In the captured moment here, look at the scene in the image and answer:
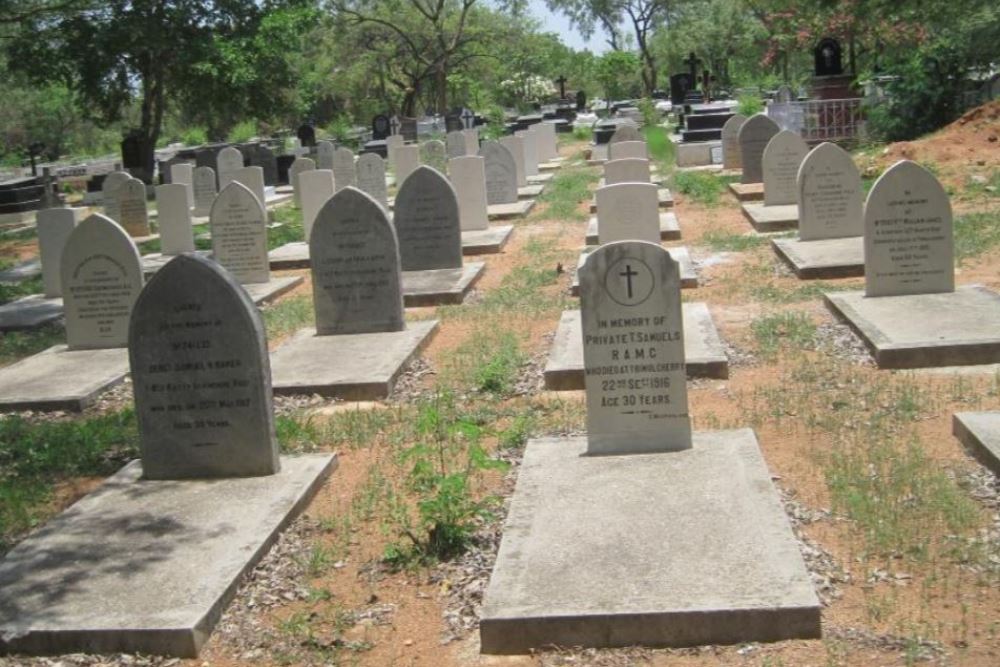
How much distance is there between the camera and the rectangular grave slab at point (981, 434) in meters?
6.35

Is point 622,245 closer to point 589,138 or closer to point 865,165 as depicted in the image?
point 865,165

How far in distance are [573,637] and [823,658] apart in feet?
2.90

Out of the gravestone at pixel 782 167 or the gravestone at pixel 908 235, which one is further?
the gravestone at pixel 782 167

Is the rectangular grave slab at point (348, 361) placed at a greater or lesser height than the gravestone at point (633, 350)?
lesser

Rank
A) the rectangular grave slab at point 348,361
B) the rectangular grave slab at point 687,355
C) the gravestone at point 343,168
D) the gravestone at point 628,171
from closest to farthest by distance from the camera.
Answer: the rectangular grave slab at point 687,355 < the rectangular grave slab at point 348,361 < the gravestone at point 628,171 < the gravestone at point 343,168

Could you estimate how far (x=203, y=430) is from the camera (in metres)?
6.94

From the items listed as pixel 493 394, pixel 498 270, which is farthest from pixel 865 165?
pixel 493 394

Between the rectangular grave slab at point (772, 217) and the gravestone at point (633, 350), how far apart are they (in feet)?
31.5

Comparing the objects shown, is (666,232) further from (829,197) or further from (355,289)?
(355,289)

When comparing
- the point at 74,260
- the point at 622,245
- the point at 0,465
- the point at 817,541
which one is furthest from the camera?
the point at 74,260

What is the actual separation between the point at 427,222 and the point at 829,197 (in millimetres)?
4205

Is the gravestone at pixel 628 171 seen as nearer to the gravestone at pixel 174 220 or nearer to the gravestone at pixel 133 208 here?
the gravestone at pixel 174 220

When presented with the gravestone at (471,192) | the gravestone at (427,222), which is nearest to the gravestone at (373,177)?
the gravestone at (471,192)

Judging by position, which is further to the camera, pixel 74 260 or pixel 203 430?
pixel 74 260
